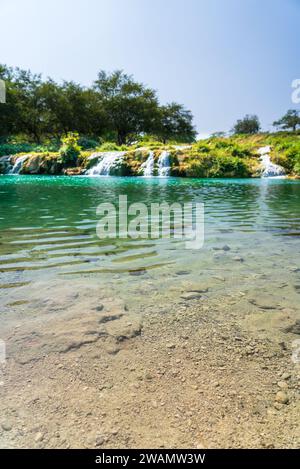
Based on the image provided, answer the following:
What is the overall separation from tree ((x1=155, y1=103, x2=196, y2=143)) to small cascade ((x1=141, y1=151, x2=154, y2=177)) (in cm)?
2927

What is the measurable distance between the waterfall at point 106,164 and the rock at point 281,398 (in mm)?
30907

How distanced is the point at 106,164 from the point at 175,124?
34.5 metres

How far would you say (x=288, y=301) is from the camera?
3.09 metres

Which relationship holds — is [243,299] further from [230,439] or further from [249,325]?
[230,439]

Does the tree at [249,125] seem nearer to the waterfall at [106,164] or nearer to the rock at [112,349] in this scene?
the waterfall at [106,164]

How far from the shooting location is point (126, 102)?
52.0 meters

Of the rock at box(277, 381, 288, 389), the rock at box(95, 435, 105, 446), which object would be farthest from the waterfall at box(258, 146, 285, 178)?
the rock at box(95, 435, 105, 446)

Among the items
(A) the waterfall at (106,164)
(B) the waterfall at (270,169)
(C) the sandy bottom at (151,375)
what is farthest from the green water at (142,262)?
(A) the waterfall at (106,164)

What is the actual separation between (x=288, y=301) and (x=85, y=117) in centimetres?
5465

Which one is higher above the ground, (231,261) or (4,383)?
(231,261)

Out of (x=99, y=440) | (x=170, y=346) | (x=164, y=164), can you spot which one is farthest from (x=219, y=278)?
(x=164, y=164)

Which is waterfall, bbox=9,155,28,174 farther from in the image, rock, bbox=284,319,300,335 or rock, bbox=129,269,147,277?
rock, bbox=284,319,300,335
